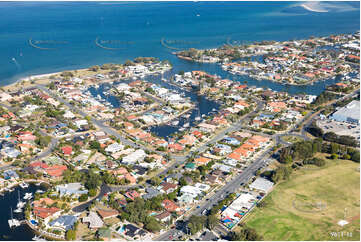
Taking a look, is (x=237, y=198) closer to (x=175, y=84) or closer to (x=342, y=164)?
(x=342, y=164)

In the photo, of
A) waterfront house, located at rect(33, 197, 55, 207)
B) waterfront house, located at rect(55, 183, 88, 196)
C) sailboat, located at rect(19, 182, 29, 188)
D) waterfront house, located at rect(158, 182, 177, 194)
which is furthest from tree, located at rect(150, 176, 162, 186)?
sailboat, located at rect(19, 182, 29, 188)

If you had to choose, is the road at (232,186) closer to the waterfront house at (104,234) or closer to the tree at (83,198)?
the waterfront house at (104,234)

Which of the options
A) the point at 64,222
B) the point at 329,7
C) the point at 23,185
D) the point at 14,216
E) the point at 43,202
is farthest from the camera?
the point at 329,7

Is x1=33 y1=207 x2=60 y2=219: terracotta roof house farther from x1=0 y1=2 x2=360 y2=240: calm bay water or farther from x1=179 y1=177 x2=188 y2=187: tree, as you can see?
x1=179 y1=177 x2=188 y2=187: tree

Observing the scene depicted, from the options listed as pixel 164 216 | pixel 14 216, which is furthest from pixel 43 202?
pixel 164 216

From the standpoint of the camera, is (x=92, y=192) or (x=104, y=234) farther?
(x=92, y=192)

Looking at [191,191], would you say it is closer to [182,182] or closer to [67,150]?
[182,182]
